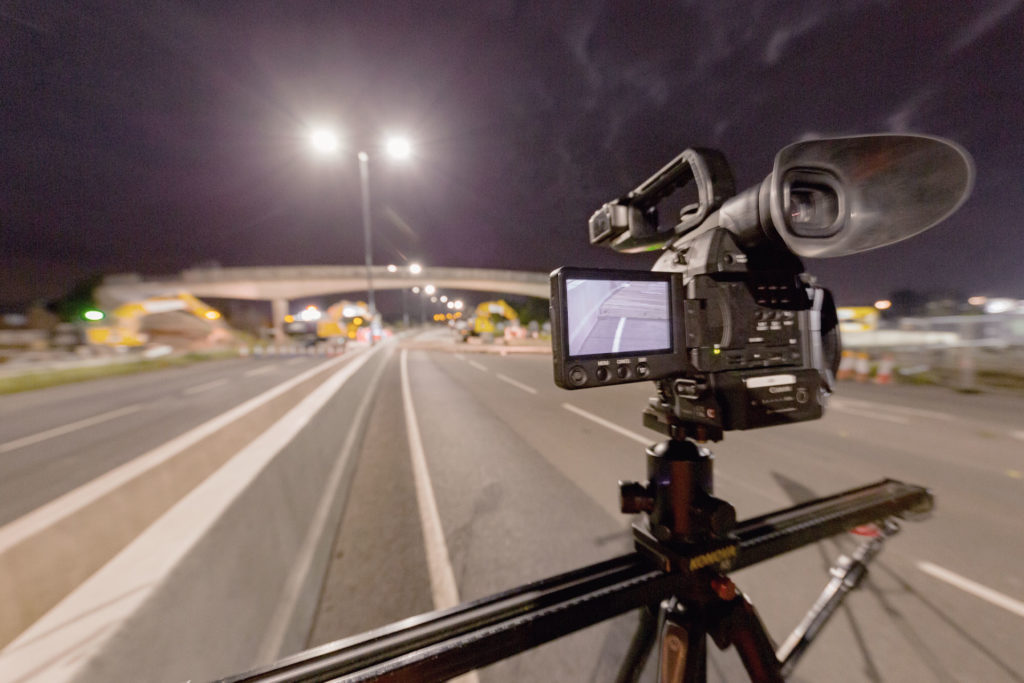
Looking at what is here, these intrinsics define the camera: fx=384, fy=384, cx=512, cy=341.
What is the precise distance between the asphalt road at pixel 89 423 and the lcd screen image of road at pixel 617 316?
568 centimetres

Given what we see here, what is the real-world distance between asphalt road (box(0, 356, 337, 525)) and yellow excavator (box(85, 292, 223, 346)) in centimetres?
1117

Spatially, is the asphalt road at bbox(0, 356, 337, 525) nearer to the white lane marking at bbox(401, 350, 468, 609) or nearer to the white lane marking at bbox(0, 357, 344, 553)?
the white lane marking at bbox(0, 357, 344, 553)

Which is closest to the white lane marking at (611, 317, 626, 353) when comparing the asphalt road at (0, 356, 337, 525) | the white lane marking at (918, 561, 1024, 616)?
the white lane marking at (918, 561, 1024, 616)

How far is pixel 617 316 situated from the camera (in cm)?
98

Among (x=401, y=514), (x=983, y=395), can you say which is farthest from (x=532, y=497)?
(x=983, y=395)

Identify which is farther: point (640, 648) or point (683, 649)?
point (640, 648)

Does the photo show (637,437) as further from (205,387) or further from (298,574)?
(205,387)

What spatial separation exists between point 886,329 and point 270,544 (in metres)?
26.6

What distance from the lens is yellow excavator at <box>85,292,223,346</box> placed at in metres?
21.3

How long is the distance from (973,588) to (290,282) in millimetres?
38826

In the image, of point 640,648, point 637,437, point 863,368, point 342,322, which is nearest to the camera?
point 640,648

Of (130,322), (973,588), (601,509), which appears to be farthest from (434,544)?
(130,322)

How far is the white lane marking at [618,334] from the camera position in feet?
3.23

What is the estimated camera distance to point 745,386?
40.6 inches
